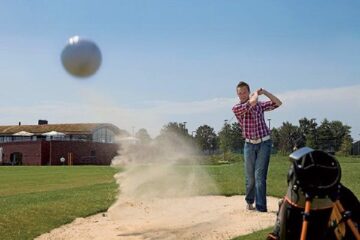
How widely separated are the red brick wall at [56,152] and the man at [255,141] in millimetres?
62755

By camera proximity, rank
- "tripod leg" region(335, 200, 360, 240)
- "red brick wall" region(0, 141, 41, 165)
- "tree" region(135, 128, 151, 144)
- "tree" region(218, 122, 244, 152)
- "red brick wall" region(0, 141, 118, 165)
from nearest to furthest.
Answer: "tripod leg" region(335, 200, 360, 240)
"tree" region(135, 128, 151, 144)
"tree" region(218, 122, 244, 152)
"red brick wall" region(0, 141, 118, 165)
"red brick wall" region(0, 141, 41, 165)

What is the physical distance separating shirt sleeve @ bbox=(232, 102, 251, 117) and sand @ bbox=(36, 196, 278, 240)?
1730 millimetres

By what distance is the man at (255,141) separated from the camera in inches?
370

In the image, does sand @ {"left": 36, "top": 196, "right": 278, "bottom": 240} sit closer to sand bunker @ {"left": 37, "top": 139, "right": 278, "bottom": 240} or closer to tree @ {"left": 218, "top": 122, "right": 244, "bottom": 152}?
sand bunker @ {"left": 37, "top": 139, "right": 278, "bottom": 240}

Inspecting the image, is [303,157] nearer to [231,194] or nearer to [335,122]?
[231,194]

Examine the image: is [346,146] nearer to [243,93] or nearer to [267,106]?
[267,106]

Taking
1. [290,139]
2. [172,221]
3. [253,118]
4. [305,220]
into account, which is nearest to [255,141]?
[253,118]

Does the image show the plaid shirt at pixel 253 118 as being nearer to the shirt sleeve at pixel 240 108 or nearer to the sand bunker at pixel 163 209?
the shirt sleeve at pixel 240 108

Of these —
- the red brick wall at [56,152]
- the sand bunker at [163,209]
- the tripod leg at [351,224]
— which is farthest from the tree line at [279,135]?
the tripod leg at [351,224]

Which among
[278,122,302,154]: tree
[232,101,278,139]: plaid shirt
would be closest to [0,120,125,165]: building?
[278,122,302,154]: tree

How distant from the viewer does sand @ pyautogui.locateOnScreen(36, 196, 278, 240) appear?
8.53 meters

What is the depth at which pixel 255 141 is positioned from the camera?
966 centimetres

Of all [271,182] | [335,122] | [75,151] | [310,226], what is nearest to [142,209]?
[271,182]

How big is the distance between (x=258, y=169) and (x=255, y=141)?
0.48 m
